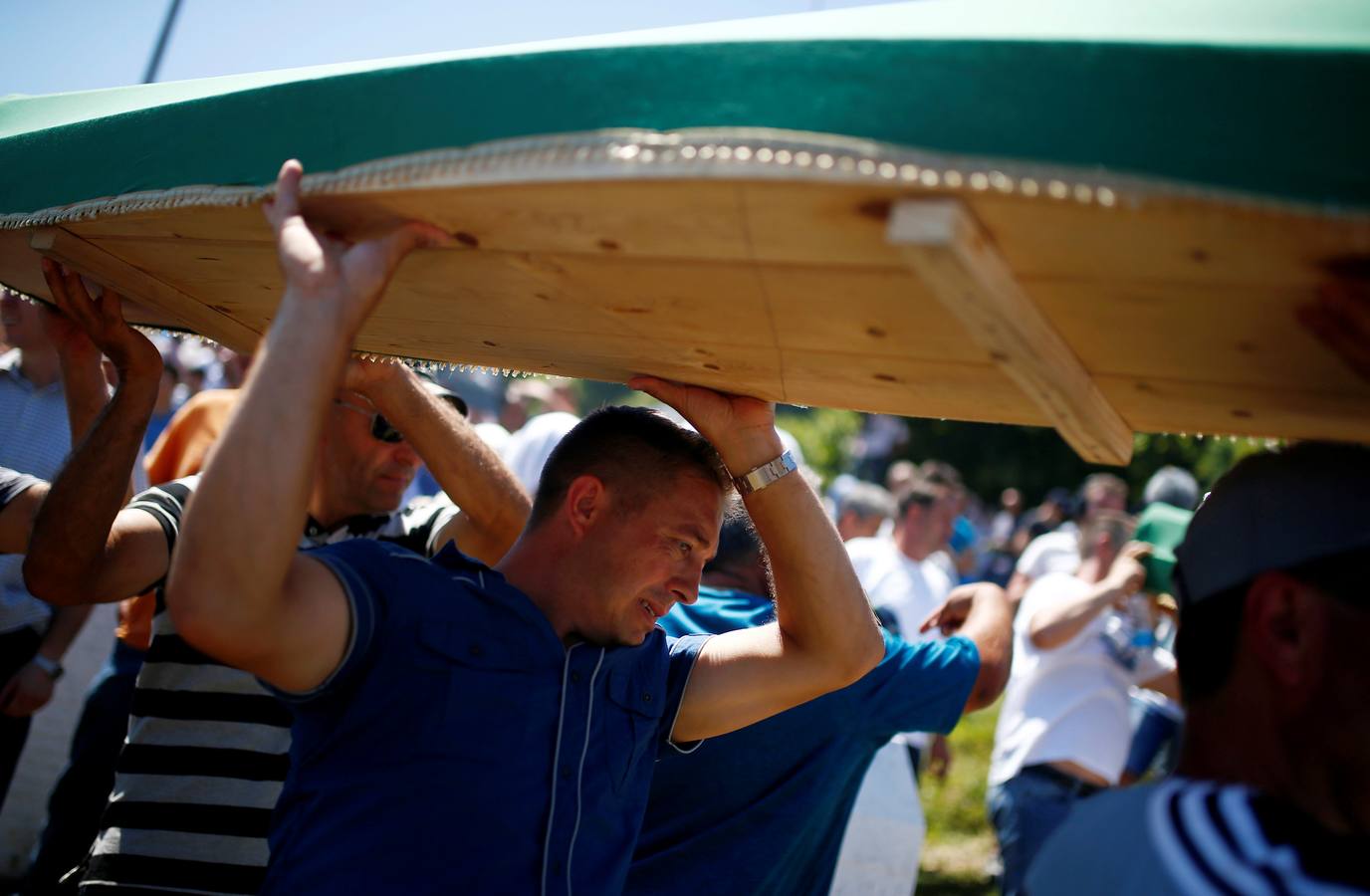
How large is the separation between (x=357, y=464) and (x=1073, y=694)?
3731 millimetres

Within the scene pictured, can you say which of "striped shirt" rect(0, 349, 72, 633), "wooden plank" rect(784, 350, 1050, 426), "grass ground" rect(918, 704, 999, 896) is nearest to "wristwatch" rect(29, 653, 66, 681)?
"striped shirt" rect(0, 349, 72, 633)

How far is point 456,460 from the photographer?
279 cm

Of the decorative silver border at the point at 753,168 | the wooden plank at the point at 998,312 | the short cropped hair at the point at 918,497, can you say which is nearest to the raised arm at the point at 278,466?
the decorative silver border at the point at 753,168

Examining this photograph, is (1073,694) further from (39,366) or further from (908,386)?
(39,366)

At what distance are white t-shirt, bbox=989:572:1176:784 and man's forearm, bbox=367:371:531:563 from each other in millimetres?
3019

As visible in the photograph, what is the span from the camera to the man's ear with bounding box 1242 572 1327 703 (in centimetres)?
130

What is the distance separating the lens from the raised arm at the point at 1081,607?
195 inches

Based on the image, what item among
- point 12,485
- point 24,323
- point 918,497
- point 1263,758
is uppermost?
point 24,323

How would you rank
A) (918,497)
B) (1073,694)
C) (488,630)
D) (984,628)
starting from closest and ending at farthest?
(488,630), (984,628), (1073,694), (918,497)

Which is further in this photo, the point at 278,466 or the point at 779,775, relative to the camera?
the point at 779,775

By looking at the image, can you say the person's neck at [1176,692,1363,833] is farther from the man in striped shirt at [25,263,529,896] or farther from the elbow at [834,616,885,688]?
the man in striped shirt at [25,263,529,896]

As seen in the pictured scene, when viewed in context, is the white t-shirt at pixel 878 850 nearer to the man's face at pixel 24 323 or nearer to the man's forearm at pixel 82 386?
the man's forearm at pixel 82 386

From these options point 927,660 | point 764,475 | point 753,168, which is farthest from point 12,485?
point 927,660

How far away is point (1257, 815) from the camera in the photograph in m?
1.19
